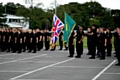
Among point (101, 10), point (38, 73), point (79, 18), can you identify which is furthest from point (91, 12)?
point (38, 73)

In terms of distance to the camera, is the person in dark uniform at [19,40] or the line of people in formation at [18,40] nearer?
the person in dark uniform at [19,40]

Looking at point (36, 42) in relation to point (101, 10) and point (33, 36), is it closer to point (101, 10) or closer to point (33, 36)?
point (33, 36)

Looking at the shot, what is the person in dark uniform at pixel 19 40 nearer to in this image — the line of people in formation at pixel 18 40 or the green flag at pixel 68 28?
the line of people in formation at pixel 18 40

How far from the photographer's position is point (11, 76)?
13.1 meters

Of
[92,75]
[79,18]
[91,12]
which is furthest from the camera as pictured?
[91,12]

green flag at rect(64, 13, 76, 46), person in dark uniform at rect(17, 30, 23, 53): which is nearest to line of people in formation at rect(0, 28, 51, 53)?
person in dark uniform at rect(17, 30, 23, 53)

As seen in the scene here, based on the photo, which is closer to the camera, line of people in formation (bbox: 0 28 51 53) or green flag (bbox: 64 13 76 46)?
green flag (bbox: 64 13 76 46)

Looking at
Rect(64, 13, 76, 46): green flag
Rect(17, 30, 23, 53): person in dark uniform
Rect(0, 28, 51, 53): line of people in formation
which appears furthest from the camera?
Rect(0, 28, 51, 53): line of people in formation

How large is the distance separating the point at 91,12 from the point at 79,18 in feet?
149

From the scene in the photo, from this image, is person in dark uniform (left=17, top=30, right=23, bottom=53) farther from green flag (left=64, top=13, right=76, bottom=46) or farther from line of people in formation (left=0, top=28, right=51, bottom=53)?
green flag (left=64, top=13, right=76, bottom=46)

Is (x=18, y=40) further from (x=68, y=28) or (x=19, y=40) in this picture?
(x=68, y=28)

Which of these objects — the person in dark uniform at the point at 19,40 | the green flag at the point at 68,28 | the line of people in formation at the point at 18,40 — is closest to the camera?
the green flag at the point at 68,28

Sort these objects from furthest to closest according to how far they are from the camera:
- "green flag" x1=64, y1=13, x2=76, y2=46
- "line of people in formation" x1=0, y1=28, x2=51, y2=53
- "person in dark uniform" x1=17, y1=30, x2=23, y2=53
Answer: "line of people in formation" x1=0, y1=28, x2=51, y2=53 < "person in dark uniform" x1=17, y1=30, x2=23, y2=53 < "green flag" x1=64, y1=13, x2=76, y2=46

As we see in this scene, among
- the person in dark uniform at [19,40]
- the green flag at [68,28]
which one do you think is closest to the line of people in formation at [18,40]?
the person in dark uniform at [19,40]
